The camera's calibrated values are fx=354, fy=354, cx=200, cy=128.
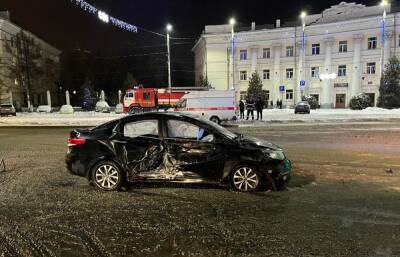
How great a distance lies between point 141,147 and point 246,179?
213cm

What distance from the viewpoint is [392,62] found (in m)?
45.3

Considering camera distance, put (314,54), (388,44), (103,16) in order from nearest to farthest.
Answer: (103,16)
(388,44)
(314,54)

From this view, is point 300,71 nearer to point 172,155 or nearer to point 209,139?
point 209,139

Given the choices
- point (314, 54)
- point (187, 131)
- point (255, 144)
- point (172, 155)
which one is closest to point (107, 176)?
point (172, 155)

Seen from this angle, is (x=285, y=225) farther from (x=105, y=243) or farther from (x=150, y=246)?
(x=105, y=243)

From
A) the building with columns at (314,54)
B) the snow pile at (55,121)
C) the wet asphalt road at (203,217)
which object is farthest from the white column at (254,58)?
the wet asphalt road at (203,217)

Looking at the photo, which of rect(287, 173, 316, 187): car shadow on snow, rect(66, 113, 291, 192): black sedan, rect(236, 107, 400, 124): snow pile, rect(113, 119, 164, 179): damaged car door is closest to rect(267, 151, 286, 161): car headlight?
rect(66, 113, 291, 192): black sedan

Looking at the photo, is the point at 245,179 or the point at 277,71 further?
the point at 277,71

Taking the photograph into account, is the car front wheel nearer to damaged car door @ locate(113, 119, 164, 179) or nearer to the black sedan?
the black sedan

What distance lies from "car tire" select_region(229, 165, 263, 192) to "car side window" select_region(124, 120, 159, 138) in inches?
67.1

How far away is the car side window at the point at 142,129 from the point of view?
23.0ft

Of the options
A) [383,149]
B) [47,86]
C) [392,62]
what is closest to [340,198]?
[383,149]

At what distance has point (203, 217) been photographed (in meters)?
5.52

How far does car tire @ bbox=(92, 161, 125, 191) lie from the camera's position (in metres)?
7.07
